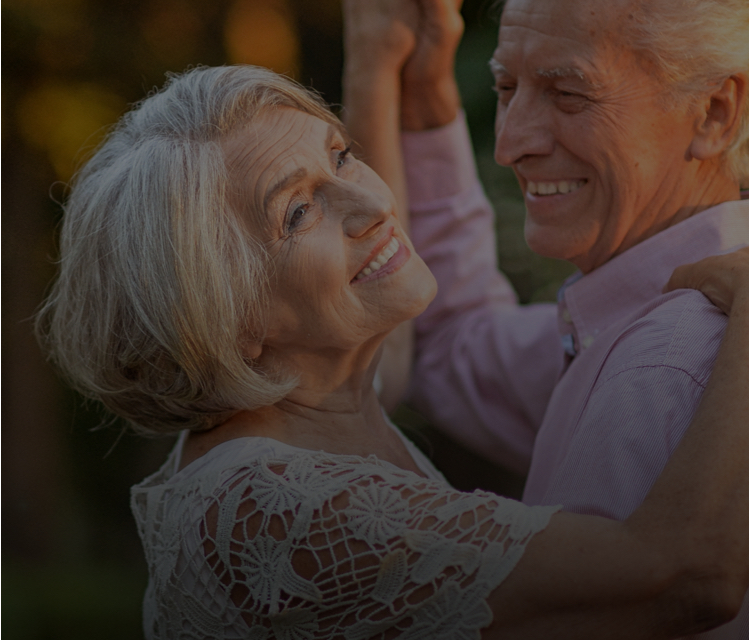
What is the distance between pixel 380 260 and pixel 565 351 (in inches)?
27.4

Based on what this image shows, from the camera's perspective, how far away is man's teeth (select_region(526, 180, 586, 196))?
69.4 inches

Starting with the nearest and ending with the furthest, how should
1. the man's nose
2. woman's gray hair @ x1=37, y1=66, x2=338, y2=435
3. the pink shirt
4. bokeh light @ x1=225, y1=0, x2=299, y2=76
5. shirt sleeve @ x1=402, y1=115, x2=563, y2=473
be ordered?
the pink shirt
woman's gray hair @ x1=37, y1=66, x2=338, y2=435
the man's nose
shirt sleeve @ x1=402, y1=115, x2=563, y2=473
bokeh light @ x1=225, y1=0, x2=299, y2=76

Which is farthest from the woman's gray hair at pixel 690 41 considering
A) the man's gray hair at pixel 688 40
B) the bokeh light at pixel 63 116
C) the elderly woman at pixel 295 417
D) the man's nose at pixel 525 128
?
the bokeh light at pixel 63 116

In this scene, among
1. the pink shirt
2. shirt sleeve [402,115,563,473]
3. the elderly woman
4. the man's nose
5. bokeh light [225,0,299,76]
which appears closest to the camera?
the elderly woman

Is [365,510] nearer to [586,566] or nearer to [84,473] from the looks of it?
[586,566]

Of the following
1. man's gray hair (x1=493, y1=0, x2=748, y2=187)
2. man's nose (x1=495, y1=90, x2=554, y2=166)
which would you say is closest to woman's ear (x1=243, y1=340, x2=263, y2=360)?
man's nose (x1=495, y1=90, x2=554, y2=166)

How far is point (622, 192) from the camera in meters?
1.66

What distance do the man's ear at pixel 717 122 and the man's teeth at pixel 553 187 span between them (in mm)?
272

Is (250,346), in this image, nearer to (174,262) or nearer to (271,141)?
(174,262)

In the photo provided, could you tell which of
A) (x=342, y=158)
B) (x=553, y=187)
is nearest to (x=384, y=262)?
(x=342, y=158)

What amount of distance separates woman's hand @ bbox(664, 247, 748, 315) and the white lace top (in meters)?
0.58

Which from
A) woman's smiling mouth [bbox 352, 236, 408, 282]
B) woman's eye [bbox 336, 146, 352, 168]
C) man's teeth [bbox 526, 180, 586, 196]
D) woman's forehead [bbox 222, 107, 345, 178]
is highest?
woman's forehead [bbox 222, 107, 345, 178]

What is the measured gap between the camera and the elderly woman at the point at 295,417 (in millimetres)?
1193

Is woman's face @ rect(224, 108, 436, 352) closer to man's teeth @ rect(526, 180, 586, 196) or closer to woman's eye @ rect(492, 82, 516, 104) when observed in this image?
man's teeth @ rect(526, 180, 586, 196)
